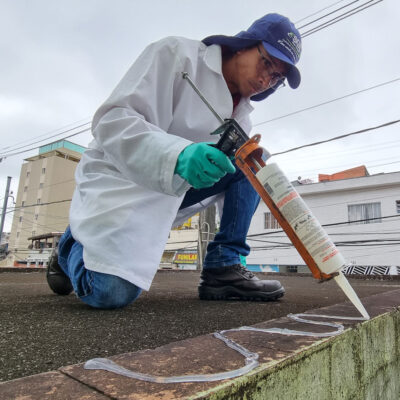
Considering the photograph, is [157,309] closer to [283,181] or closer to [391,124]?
[283,181]

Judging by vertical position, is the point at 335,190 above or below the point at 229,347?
above

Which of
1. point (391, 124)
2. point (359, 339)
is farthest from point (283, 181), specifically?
point (391, 124)

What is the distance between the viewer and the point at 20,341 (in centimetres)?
65

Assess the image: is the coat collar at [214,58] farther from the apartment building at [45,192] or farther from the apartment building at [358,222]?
the apartment building at [45,192]

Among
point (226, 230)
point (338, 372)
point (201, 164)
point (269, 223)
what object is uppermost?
point (269, 223)

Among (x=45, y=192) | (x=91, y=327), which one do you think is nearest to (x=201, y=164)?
(x=91, y=327)

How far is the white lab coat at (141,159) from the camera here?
968mm

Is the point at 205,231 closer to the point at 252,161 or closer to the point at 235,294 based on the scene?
the point at 235,294

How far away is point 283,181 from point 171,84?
58cm

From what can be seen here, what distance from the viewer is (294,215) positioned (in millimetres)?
803

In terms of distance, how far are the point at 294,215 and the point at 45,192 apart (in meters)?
27.2

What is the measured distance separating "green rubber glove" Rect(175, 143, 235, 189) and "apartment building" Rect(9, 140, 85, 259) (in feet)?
83.7

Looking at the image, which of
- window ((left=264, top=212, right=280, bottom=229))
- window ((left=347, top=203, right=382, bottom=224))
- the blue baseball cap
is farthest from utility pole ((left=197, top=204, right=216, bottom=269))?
window ((left=347, top=203, right=382, bottom=224))

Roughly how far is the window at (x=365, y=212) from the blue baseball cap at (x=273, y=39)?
11.8m
